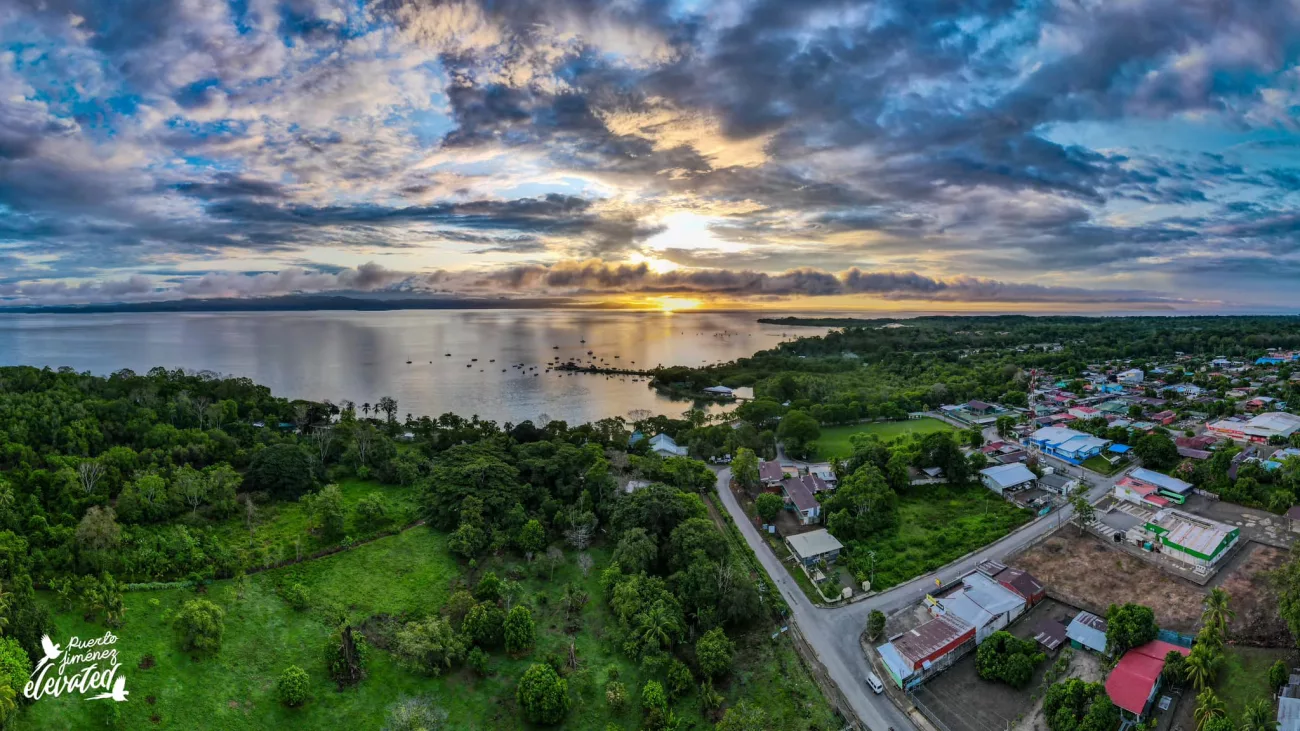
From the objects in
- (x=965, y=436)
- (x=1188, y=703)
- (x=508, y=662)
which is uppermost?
(x=965, y=436)

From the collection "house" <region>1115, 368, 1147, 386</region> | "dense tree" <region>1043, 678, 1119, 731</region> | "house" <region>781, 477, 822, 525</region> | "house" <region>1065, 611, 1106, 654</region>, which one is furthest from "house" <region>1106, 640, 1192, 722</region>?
"house" <region>1115, 368, 1147, 386</region>

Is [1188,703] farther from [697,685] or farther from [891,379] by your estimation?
[891,379]

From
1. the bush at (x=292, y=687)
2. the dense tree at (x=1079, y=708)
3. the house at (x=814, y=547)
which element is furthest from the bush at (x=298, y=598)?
the dense tree at (x=1079, y=708)

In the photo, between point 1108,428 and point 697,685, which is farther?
point 1108,428

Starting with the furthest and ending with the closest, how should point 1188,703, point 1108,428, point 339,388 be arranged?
1. point 339,388
2. point 1108,428
3. point 1188,703

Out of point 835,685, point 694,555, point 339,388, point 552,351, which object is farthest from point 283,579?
point 552,351

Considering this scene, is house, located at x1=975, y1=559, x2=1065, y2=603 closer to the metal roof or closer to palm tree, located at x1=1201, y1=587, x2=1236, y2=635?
palm tree, located at x1=1201, y1=587, x2=1236, y2=635

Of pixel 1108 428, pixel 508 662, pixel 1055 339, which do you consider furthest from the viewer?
pixel 1055 339
